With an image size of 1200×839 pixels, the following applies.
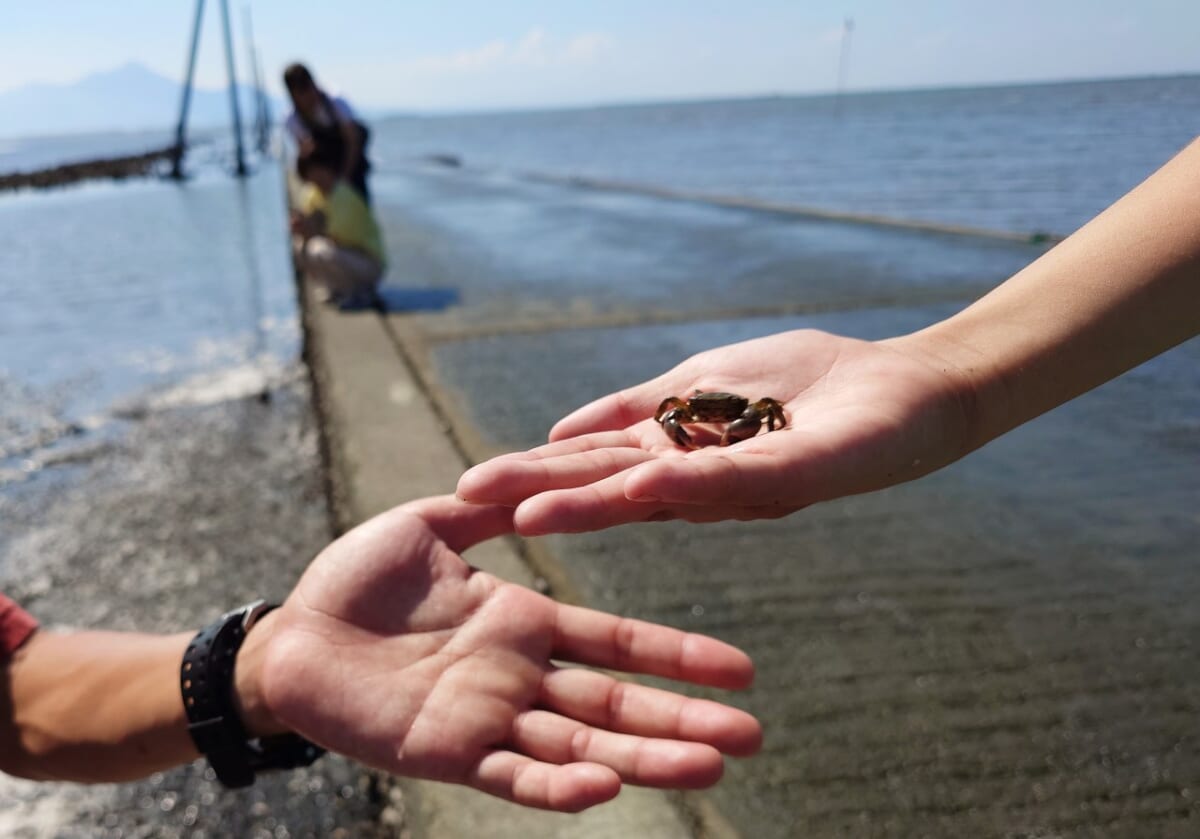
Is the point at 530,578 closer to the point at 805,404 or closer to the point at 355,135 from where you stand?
the point at 805,404

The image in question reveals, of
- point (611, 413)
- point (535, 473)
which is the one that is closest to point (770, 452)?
point (535, 473)

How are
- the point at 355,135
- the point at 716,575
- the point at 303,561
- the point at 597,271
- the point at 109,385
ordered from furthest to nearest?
the point at 597,271 < the point at 355,135 < the point at 109,385 < the point at 303,561 < the point at 716,575

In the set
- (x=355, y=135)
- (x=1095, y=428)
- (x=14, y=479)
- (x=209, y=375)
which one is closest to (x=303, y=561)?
(x=14, y=479)

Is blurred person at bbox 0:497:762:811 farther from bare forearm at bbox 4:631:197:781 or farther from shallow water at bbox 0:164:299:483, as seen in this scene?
shallow water at bbox 0:164:299:483

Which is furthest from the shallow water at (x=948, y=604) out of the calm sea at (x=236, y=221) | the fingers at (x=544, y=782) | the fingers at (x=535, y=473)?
the calm sea at (x=236, y=221)

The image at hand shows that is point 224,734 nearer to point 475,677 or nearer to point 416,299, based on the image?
point 475,677

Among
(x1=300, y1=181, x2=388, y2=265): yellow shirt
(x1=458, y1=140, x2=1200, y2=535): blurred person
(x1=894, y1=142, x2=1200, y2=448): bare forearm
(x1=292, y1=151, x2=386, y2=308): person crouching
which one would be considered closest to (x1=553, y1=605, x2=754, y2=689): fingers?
(x1=458, y1=140, x2=1200, y2=535): blurred person

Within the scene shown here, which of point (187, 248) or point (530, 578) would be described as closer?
point (530, 578)

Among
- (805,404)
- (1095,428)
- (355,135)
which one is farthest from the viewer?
(355,135)
